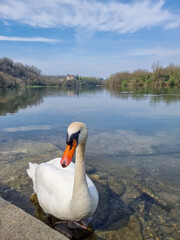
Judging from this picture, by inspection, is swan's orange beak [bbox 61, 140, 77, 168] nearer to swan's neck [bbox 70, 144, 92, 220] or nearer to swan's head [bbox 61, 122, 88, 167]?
swan's head [bbox 61, 122, 88, 167]

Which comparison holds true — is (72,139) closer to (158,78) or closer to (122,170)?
(122,170)

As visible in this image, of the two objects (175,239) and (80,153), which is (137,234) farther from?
(80,153)

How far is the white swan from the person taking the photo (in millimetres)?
2455

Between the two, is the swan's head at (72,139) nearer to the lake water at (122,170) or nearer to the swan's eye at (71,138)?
the swan's eye at (71,138)

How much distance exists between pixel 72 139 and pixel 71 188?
3.18 feet

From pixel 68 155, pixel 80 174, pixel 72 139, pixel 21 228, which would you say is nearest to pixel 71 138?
pixel 72 139

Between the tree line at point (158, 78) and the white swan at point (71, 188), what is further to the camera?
the tree line at point (158, 78)

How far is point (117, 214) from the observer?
133 inches

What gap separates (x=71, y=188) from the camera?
2.90 meters

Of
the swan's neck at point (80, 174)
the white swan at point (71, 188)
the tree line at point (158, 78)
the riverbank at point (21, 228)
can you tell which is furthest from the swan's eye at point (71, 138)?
the tree line at point (158, 78)

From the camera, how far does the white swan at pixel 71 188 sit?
2455 mm

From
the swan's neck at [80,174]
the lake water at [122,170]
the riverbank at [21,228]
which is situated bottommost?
the lake water at [122,170]

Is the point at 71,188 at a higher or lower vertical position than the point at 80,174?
lower

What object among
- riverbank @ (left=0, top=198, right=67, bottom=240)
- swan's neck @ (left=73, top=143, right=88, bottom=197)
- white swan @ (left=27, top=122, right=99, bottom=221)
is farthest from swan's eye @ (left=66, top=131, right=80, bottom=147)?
riverbank @ (left=0, top=198, right=67, bottom=240)
